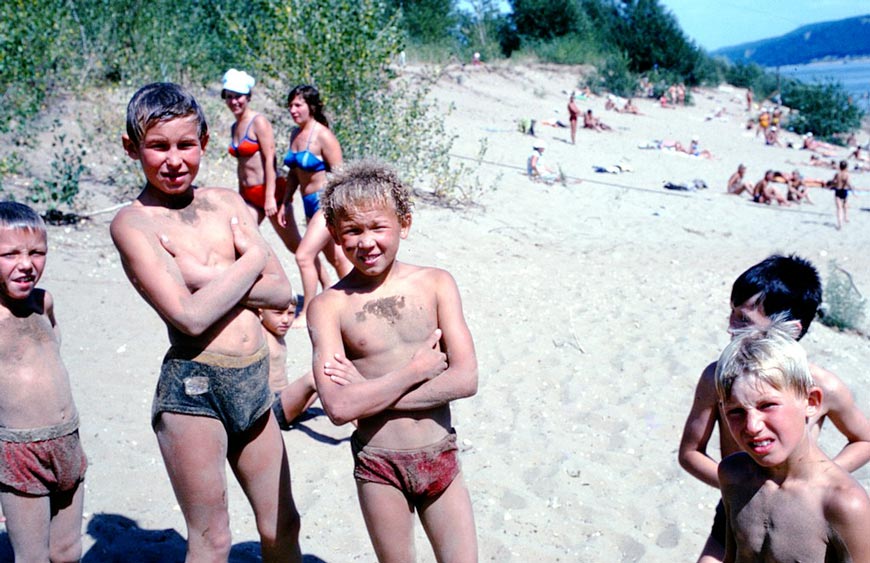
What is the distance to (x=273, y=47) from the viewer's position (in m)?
Answer: 10.7

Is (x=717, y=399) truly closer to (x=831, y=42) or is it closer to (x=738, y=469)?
(x=738, y=469)

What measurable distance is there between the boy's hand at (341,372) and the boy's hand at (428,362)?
0.17 metres

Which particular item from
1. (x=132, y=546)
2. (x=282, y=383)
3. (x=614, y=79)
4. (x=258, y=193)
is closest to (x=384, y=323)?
(x=132, y=546)

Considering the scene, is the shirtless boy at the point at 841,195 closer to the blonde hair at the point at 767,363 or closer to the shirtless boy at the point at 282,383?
the shirtless boy at the point at 282,383

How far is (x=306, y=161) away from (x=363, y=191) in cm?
384

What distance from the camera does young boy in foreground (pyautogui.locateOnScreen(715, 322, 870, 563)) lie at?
195 centimetres

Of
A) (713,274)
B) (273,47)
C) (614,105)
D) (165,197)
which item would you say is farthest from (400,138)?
(614,105)

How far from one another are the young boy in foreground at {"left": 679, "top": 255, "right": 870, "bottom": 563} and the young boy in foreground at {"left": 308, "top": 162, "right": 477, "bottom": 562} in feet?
2.28

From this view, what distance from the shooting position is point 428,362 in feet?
8.16

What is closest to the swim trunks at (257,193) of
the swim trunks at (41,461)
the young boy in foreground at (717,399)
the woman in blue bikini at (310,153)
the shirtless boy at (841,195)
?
the woman in blue bikini at (310,153)

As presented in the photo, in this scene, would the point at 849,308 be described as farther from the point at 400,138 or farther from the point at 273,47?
the point at 273,47

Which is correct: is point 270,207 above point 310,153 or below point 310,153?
below

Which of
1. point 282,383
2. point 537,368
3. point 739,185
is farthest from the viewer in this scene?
point 739,185

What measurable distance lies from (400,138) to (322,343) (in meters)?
8.66
